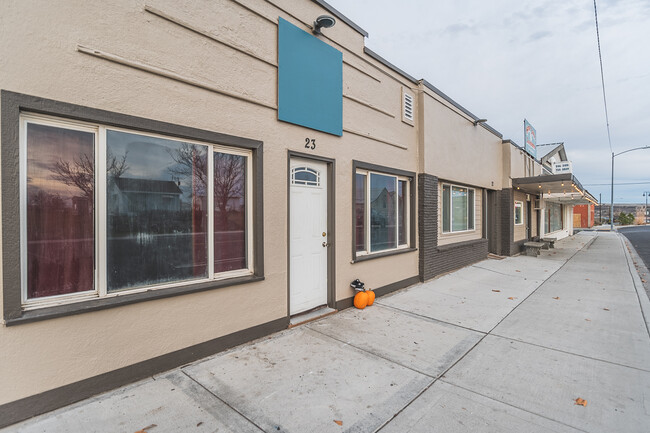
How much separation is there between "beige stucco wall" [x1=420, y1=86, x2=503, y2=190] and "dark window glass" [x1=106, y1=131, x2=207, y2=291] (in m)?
5.57

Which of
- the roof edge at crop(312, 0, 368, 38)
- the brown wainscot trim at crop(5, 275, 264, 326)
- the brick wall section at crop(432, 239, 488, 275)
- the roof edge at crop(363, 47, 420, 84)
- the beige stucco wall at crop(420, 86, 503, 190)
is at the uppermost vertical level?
the roof edge at crop(312, 0, 368, 38)

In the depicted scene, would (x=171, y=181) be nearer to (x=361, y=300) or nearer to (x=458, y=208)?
(x=361, y=300)

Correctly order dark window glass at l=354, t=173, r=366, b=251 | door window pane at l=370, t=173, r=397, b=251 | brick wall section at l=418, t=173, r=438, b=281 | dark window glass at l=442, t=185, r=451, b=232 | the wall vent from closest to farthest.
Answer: dark window glass at l=354, t=173, r=366, b=251 < door window pane at l=370, t=173, r=397, b=251 < the wall vent < brick wall section at l=418, t=173, r=438, b=281 < dark window glass at l=442, t=185, r=451, b=232

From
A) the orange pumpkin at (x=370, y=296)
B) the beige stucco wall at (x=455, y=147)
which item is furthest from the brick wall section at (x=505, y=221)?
the orange pumpkin at (x=370, y=296)

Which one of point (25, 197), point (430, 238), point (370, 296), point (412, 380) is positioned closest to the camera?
point (25, 197)

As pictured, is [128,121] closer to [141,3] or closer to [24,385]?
[141,3]

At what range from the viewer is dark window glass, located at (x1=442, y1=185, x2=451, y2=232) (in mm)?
8712

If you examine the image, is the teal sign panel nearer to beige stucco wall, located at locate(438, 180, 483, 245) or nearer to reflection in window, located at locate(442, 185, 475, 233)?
beige stucco wall, located at locate(438, 180, 483, 245)

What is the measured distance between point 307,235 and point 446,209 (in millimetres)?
5418

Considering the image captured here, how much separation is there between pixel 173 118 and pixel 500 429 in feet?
14.2

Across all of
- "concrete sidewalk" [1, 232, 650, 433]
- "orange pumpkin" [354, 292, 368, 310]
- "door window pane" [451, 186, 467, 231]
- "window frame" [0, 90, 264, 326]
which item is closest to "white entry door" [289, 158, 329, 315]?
"concrete sidewalk" [1, 232, 650, 433]

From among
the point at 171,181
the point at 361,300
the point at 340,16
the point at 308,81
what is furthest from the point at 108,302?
the point at 340,16

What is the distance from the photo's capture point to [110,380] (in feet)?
9.78

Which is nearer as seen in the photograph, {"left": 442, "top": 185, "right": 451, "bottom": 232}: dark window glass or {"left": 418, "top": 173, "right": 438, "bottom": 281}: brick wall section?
{"left": 418, "top": 173, "right": 438, "bottom": 281}: brick wall section
